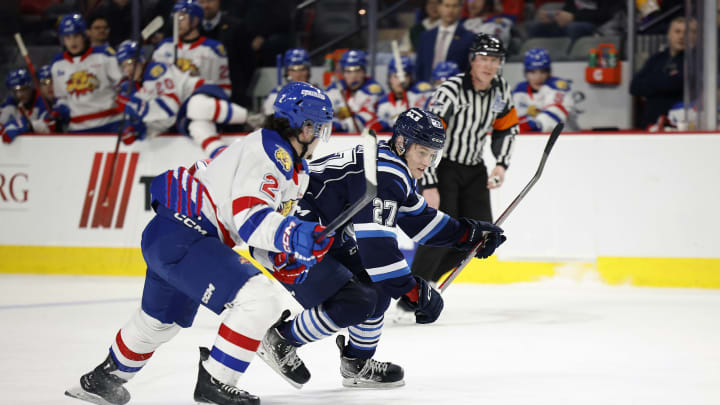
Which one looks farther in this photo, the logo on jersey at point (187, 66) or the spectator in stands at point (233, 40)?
the spectator in stands at point (233, 40)

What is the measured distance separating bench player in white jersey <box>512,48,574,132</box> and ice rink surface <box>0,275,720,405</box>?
48.2 inches

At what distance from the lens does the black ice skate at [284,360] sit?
137 inches

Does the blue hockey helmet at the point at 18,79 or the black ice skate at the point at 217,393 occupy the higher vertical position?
the blue hockey helmet at the point at 18,79

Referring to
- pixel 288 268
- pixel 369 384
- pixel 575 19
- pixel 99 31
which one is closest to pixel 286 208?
pixel 288 268

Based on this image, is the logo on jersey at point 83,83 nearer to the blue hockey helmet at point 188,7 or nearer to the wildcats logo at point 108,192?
the wildcats logo at point 108,192

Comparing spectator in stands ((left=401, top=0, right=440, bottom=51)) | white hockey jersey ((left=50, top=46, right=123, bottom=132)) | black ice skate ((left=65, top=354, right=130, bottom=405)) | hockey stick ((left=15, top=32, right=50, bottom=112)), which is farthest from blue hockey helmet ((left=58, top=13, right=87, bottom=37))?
black ice skate ((left=65, top=354, right=130, bottom=405))

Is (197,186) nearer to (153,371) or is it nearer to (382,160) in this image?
(382,160)

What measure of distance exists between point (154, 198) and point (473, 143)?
2.68 meters

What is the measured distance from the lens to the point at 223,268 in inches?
116

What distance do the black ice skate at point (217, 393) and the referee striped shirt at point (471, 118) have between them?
2569mm

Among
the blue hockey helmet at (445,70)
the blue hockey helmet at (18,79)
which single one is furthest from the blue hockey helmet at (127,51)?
the blue hockey helmet at (445,70)

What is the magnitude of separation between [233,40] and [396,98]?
57.1 inches

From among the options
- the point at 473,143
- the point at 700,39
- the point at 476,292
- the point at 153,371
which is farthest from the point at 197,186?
the point at 700,39

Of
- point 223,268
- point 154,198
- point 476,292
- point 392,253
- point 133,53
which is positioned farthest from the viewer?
point 133,53
